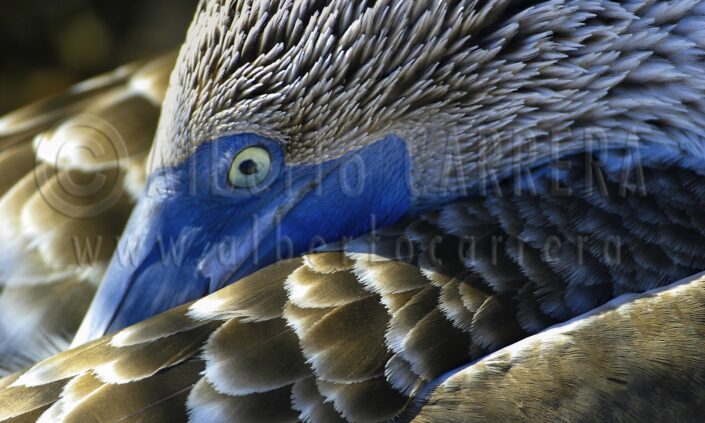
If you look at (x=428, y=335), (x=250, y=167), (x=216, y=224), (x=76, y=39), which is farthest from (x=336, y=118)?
(x=76, y=39)

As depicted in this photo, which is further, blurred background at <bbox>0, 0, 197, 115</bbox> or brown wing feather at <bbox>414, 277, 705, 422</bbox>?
blurred background at <bbox>0, 0, 197, 115</bbox>

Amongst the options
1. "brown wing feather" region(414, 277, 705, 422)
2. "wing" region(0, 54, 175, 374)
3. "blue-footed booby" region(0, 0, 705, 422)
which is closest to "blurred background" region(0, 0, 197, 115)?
"wing" region(0, 54, 175, 374)

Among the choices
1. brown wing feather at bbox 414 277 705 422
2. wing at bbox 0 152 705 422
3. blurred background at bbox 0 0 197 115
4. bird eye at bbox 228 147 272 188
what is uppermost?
blurred background at bbox 0 0 197 115

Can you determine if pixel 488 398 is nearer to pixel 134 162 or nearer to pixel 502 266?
pixel 502 266

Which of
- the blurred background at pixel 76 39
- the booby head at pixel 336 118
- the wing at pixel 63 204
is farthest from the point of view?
the blurred background at pixel 76 39

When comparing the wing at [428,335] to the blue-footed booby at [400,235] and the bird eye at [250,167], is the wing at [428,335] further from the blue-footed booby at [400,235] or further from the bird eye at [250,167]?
the bird eye at [250,167]

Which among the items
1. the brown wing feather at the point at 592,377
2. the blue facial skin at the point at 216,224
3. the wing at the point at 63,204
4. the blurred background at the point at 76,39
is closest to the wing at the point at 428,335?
the brown wing feather at the point at 592,377

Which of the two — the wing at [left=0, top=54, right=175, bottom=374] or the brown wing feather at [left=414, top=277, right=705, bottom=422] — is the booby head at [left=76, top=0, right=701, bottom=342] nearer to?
the wing at [left=0, top=54, right=175, bottom=374]
